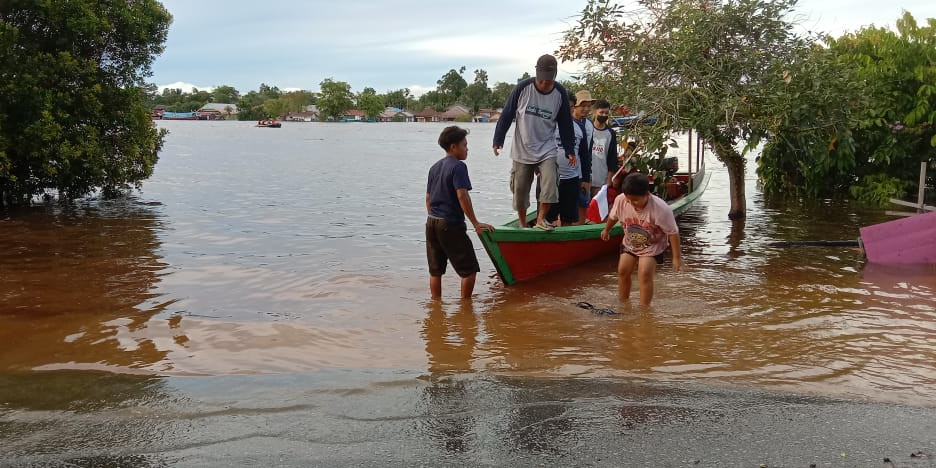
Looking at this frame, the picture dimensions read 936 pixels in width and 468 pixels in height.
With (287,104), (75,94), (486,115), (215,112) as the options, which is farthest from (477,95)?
(75,94)

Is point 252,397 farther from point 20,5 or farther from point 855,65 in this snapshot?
point 855,65

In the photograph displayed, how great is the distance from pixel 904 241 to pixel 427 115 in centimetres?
16227

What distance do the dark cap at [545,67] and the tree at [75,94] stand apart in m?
10.3

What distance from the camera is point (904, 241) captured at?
934cm

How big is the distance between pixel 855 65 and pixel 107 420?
13.9 meters

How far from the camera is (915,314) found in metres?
6.98

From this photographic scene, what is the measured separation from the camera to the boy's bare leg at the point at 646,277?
22.6 ft

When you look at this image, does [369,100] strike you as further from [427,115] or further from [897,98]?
[897,98]

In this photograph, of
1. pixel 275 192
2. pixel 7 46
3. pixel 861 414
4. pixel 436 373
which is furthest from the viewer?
pixel 275 192

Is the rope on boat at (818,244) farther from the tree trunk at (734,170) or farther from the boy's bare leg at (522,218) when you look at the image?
the boy's bare leg at (522,218)

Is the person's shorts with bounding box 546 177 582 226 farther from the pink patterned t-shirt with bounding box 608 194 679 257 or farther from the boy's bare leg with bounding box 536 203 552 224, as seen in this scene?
the pink patterned t-shirt with bounding box 608 194 679 257

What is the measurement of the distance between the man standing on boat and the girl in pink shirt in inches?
44.3

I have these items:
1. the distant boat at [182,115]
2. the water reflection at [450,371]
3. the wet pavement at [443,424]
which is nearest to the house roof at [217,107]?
the distant boat at [182,115]

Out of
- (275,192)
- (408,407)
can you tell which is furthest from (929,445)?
(275,192)
